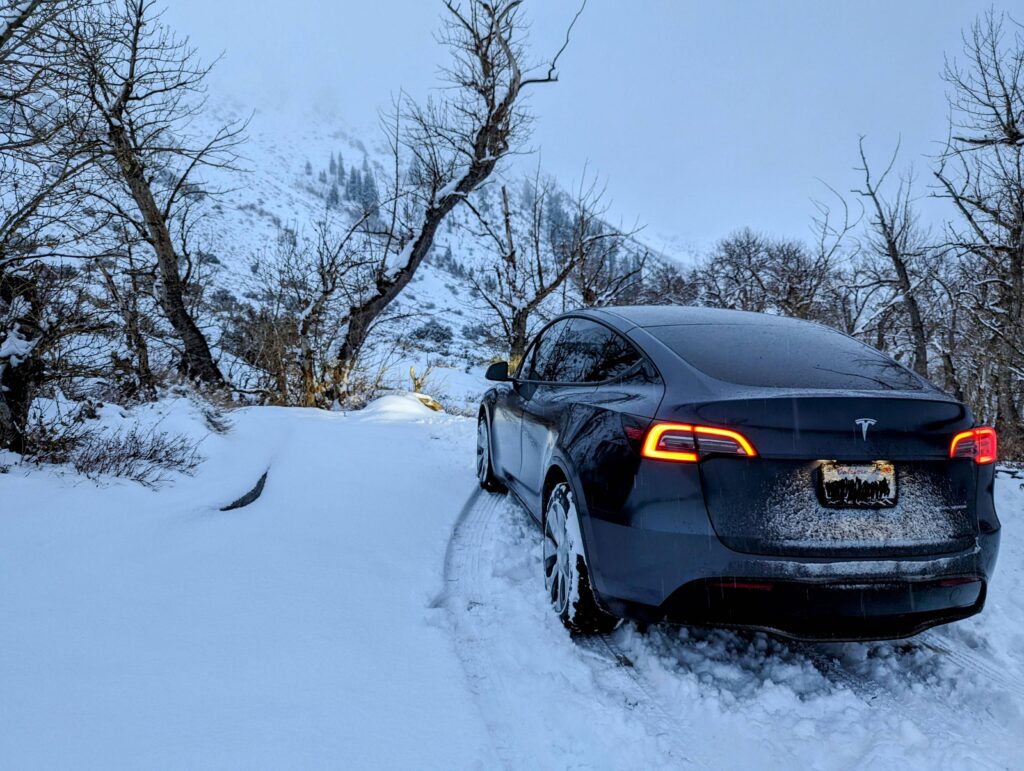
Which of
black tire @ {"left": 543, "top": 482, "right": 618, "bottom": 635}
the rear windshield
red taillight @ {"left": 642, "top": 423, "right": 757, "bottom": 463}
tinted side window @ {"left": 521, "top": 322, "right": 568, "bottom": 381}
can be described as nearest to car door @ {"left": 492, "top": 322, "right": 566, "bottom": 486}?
tinted side window @ {"left": 521, "top": 322, "right": 568, "bottom": 381}

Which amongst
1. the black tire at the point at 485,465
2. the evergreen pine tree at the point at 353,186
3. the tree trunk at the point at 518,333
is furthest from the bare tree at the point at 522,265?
the evergreen pine tree at the point at 353,186

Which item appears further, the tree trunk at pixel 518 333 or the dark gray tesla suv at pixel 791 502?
the tree trunk at pixel 518 333

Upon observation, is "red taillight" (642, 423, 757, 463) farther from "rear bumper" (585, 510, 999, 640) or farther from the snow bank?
the snow bank

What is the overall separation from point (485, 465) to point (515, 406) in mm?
1123

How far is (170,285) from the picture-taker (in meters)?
10.2

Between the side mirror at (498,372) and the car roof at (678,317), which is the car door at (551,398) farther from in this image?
the side mirror at (498,372)

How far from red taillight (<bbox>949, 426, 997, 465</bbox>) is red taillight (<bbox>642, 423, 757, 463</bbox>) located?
0.79m

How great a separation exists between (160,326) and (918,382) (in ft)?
38.5

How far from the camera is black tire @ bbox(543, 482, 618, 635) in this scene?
8.08 ft

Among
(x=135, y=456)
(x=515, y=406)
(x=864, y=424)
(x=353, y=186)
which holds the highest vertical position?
(x=353, y=186)

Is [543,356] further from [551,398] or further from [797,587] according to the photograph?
[797,587]

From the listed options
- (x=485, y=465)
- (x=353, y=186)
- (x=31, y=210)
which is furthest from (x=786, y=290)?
(x=353, y=186)

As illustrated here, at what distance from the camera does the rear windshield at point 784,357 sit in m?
2.19

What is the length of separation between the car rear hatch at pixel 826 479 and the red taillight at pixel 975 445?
10 cm
